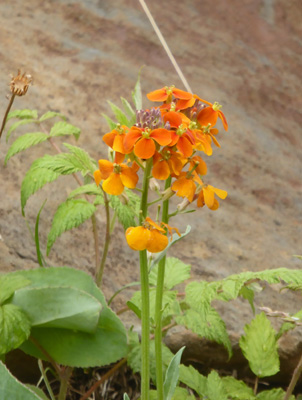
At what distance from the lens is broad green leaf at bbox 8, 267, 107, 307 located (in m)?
1.27

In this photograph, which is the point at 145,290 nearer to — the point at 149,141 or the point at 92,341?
the point at 149,141

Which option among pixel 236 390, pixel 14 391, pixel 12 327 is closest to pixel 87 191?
pixel 12 327

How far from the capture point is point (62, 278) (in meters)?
1.29

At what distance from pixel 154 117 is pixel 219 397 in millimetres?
600

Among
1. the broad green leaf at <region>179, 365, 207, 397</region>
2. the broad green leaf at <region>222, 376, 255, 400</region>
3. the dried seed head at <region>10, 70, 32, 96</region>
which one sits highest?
the dried seed head at <region>10, 70, 32, 96</region>

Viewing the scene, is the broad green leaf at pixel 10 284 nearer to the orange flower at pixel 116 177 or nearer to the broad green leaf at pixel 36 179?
the broad green leaf at pixel 36 179

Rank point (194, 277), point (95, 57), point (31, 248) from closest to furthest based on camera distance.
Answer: point (31, 248) < point (194, 277) < point (95, 57)

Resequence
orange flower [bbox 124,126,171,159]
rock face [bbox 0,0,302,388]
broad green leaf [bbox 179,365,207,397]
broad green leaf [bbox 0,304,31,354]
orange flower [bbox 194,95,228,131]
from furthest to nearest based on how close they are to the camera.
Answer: rock face [bbox 0,0,302,388] → broad green leaf [bbox 179,365,207,397] → broad green leaf [bbox 0,304,31,354] → orange flower [bbox 194,95,228,131] → orange flower [bbox 124,126,171,159]

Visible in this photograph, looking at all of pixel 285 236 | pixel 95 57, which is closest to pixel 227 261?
pixel 285 236

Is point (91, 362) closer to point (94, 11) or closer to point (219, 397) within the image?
point (219, 397)

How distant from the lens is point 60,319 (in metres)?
1.20

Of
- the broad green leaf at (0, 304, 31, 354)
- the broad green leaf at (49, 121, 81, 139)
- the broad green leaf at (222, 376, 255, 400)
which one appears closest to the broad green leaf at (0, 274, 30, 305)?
the broad green leaf at (0, 304, 31, 354)

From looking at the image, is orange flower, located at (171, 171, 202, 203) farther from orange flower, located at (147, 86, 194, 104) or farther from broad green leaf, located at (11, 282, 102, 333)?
broad green leaf, located at (11, 282, 102, 333)

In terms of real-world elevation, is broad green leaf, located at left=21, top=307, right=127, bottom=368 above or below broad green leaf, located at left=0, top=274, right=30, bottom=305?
below
